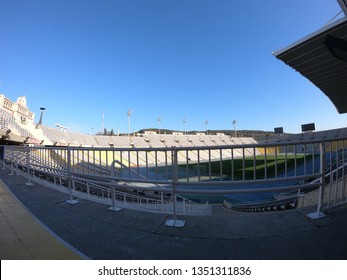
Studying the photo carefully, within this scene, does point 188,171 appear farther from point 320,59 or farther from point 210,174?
point 320,59

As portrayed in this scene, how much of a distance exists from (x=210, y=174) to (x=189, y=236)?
965mm

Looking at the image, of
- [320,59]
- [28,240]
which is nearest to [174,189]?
[28,240]

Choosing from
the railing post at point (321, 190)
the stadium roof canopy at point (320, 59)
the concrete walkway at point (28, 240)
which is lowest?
the concrete walkway at point (28, 240)

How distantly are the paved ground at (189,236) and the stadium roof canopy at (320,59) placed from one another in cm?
975

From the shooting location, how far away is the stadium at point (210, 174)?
3277 millimetres

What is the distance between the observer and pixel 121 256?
244 centimetres

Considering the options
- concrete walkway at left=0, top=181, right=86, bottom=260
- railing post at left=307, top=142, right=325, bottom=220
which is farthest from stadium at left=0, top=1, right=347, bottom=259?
concrete walkway at left=0, top=181, right=86, bottom=260

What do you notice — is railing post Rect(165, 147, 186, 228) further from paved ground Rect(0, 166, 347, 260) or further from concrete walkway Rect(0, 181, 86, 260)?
concrete walkway Rect(0, 181, 86, 260)

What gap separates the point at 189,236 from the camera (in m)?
2.88

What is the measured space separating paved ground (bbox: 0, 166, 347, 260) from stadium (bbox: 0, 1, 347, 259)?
7cm

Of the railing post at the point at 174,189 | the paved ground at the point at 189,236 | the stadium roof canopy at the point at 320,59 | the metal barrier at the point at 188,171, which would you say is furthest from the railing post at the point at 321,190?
the stadium roof canopy at the point at 320,59

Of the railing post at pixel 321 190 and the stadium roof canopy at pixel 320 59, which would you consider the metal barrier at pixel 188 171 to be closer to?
the railing post at pixel 321 190

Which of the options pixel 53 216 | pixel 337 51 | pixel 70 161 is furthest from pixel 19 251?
pixel 337 51

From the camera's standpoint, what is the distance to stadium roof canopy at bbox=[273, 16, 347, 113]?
11477 mm
